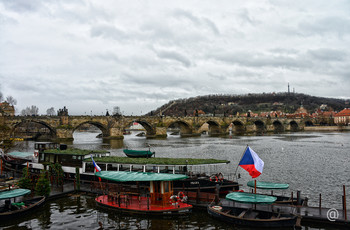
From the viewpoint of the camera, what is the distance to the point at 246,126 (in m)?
138

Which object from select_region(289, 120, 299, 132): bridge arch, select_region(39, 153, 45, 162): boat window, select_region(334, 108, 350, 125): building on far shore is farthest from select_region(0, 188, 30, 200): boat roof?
select_region(334, 108, 350, 125): building on far shore

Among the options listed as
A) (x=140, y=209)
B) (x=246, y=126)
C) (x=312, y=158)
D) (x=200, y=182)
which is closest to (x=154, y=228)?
(x=140, y=209)

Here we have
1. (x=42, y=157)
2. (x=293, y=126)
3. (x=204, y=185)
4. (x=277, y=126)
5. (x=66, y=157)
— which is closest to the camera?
(x=204, y=185)

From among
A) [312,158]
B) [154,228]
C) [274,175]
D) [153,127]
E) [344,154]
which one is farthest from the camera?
[153,127]

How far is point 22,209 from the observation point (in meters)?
20.1

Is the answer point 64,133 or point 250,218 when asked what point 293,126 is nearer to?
point 64,133

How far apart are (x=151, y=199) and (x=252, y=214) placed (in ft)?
24.2

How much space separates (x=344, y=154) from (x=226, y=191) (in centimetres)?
3840

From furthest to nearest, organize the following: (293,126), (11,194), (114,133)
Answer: (293,126) < (114,133) < (11,194)

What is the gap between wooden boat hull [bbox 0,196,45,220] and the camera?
765 inches

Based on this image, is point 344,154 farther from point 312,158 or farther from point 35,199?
point 35,199

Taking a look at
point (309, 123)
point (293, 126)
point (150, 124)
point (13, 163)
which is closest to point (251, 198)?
point (13, 163)

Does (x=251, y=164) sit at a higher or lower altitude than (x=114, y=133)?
lower

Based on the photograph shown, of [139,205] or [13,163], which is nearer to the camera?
[139,205]
